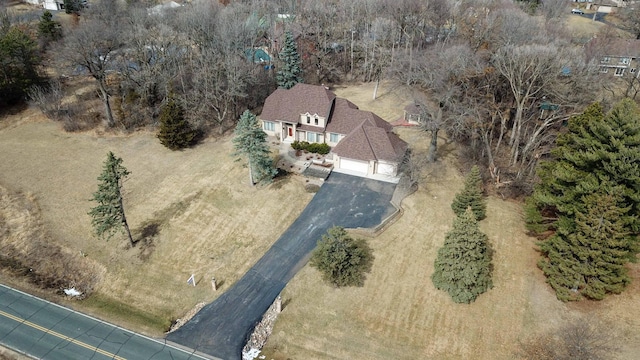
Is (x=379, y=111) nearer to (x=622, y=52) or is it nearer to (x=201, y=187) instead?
(x=201, y=187)

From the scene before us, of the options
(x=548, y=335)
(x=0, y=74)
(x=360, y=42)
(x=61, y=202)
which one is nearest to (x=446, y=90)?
(x=548, y=335)

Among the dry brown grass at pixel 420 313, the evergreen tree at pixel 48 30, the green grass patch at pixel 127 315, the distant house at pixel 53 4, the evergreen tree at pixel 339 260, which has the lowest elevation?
the green grass patch at pixel 127 315

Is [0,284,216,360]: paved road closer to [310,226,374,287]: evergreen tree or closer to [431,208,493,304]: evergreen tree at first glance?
[310,226,374,287]: evergreen tree

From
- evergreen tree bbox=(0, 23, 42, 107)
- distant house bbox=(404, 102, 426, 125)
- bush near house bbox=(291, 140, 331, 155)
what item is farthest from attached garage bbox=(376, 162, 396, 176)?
evergreen tree bbox=(0, 23, 42, 107)

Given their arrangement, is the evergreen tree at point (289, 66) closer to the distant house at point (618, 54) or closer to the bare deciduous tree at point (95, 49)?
the bare deciduous tree at point (95, 49)

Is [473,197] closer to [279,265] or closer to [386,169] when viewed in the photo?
[386,169]

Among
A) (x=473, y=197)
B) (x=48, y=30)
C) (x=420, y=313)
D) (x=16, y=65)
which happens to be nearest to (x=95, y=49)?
(x=16, y=65)

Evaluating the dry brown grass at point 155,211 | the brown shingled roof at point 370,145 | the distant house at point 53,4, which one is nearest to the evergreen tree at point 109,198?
the dry brown grass at point 155,211

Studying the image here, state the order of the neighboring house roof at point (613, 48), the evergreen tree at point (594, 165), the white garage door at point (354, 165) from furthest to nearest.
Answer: the neighboring house roof at point (613, 48), the white garage door at point (354, 165), the evergreen tree at point (594, 165)
